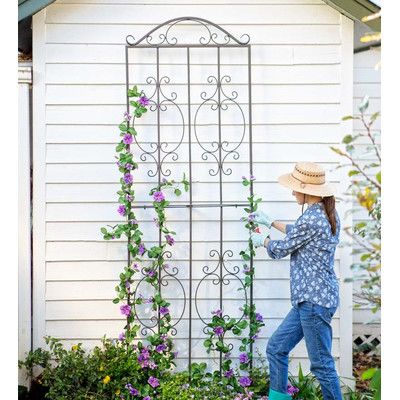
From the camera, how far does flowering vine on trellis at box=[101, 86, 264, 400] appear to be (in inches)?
211

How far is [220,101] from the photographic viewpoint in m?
5.53

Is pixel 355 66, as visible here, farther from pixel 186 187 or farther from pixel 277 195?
pixel 186 187

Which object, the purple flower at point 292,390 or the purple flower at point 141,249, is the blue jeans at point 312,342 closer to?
the purple flower at point 292,390

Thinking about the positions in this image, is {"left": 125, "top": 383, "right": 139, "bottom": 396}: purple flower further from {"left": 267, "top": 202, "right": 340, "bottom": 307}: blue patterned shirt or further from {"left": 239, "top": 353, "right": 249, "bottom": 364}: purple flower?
{"left": 267, "top": 202, "right": 340, "bottom": 307}: blue patterned shirt

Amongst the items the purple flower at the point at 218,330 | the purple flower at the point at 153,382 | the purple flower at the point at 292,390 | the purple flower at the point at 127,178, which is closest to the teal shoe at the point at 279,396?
the purple flower at the point at 292,390

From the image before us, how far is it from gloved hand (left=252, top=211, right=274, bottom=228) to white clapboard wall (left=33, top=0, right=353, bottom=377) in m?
0.28

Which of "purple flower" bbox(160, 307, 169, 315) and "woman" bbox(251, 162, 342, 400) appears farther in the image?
"purple flower" bbox(160, 307, 169, 315)

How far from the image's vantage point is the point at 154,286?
17.8 ft

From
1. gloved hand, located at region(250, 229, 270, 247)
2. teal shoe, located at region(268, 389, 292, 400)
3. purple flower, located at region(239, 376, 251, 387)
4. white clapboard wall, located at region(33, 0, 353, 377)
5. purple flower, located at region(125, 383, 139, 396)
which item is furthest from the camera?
white clapboard wall, located at region(33, 0, 353, 377)

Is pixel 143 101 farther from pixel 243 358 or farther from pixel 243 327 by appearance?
pixel 243 358

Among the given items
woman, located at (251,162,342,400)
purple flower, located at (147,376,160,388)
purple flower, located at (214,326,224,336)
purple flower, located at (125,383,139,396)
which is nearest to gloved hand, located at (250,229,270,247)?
woman, located at (251,162,342,400)

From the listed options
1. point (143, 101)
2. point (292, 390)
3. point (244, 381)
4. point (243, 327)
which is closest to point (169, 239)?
point (243, 327)

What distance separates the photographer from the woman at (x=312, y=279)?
4734mm

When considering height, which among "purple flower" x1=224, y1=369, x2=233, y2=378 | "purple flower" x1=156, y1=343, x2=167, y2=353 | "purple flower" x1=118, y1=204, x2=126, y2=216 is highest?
"purple flower" x1=118, y1=204, x2=126, y2=216
